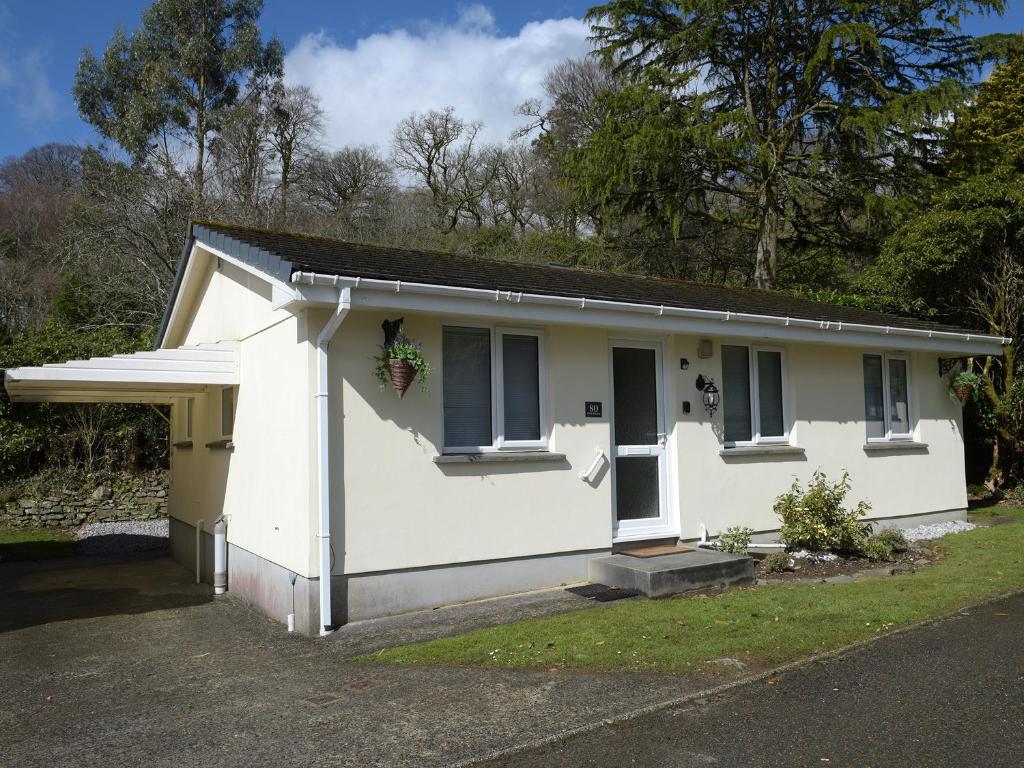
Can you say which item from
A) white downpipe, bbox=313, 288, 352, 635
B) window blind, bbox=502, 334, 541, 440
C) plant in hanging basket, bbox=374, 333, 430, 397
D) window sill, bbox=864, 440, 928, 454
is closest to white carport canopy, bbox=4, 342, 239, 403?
white downpipe, bbox=313, 288, 352, 635

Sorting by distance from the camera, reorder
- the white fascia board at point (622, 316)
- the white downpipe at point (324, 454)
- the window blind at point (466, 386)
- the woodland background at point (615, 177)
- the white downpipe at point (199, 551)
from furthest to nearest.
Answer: the woodland background at point (615, 177) < the white downpipe at point (199, 551) < the window blind at point (466, 386) < the white fascia board at point (622, 316) < the white downpipe at point (324, 454)

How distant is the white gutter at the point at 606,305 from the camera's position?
672cm

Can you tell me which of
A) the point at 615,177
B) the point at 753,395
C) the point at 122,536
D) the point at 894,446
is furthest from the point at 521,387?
the point at 615,177

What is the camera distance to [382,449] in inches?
291

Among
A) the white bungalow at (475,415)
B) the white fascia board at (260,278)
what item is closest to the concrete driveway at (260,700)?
the white bungalow at (475,415)

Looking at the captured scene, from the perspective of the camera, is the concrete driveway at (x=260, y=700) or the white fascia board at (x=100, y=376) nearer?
the concrete driveway at (x=260, y=700)

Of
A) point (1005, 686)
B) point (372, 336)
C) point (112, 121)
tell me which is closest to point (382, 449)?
point (372, 336)

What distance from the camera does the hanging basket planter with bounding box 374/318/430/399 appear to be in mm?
7184

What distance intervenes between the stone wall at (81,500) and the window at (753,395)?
12509 millimetres

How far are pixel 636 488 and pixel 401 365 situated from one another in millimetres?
3432

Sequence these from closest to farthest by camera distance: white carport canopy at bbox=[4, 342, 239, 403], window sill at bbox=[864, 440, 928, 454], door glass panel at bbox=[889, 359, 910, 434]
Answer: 1. white carport canopy at bbox=[4, 342, 239, 403]
2. window sill at bbox=[864, 440, 928, 454]
3. door glass panel at bbox=[889, 359, 910, 434]

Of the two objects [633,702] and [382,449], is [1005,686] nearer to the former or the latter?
[633,702]

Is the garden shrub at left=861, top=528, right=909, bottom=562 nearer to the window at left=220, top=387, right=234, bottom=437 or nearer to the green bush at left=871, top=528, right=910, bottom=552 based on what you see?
the green bush at left=871, top=528, right=910, bottom=552

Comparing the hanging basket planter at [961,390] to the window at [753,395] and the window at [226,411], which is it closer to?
the window at [753,395]
